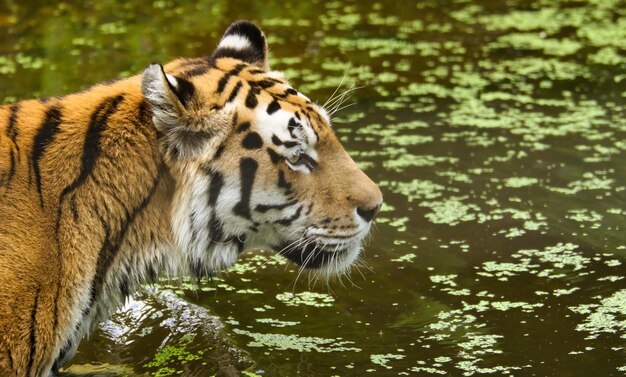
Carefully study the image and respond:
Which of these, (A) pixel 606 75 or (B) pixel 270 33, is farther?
(B) pixel 270 33

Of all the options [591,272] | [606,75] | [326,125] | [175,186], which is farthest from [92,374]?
[606,75]

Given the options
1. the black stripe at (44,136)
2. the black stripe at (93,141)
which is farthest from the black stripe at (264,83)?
the black stripe at (44,136)

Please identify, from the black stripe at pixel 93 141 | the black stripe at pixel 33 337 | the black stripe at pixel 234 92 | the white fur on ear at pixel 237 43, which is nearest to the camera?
the black stripe at pixel 33 337

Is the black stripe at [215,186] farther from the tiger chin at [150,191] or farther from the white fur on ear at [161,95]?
the white fur on ear at [161,95]

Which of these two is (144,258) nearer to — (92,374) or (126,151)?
(126,151)

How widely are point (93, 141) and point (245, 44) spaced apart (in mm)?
582

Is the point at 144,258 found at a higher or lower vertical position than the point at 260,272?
higher

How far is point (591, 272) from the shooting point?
11.6ft

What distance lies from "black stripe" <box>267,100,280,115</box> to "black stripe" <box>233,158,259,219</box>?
0.43 ft

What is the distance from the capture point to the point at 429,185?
169 inches

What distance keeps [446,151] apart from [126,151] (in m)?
2.25

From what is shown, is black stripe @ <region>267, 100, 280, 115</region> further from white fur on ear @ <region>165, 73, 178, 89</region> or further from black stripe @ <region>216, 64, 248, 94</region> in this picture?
white fur on ear @ <region>165, 73, 178, 89</region>

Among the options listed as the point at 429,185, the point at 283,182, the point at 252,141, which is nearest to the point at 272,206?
the point at 283,182

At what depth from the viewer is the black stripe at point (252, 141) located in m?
2.68
